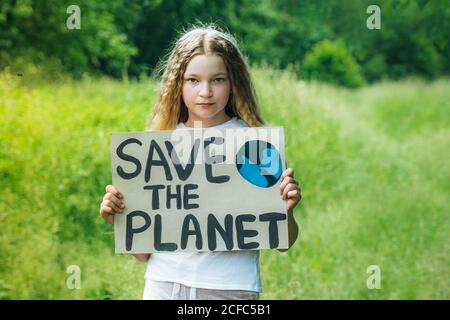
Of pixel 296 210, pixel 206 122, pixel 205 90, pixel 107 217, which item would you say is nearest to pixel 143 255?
pixel 107 217

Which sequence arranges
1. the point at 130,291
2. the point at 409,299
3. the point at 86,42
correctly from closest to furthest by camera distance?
the point at 130,291
the point at 409,299
the point at 86,42

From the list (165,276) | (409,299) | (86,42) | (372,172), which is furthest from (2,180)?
(86,42)

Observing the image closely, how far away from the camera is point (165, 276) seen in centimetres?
263

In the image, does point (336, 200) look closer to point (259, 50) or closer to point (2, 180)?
point (2, 180)

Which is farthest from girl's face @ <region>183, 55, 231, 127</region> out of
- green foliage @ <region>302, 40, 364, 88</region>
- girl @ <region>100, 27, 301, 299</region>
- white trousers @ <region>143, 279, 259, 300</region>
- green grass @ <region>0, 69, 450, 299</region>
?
green foliage @ <region>302, 40, 364, 88</region>

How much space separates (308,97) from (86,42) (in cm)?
544

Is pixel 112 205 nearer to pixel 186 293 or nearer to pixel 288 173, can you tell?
pixel 186 293

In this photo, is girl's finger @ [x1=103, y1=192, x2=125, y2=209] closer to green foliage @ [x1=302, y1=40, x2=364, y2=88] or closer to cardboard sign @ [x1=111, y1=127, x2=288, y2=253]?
cardboard sign @ [x1=111, y1=127, x2=288, y2=253]

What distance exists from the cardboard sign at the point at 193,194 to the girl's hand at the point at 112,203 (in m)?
0.02

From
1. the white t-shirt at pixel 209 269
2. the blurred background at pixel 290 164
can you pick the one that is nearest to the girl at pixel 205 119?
the white t-shirt at pixel 209 269

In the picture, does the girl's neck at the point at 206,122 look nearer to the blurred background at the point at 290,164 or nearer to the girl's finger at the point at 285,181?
the girl's finger at the point at 285,181

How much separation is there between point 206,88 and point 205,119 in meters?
0.13

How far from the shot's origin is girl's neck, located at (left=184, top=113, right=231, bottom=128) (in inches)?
109

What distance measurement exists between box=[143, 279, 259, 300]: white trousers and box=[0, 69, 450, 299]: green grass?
5.24 feet
